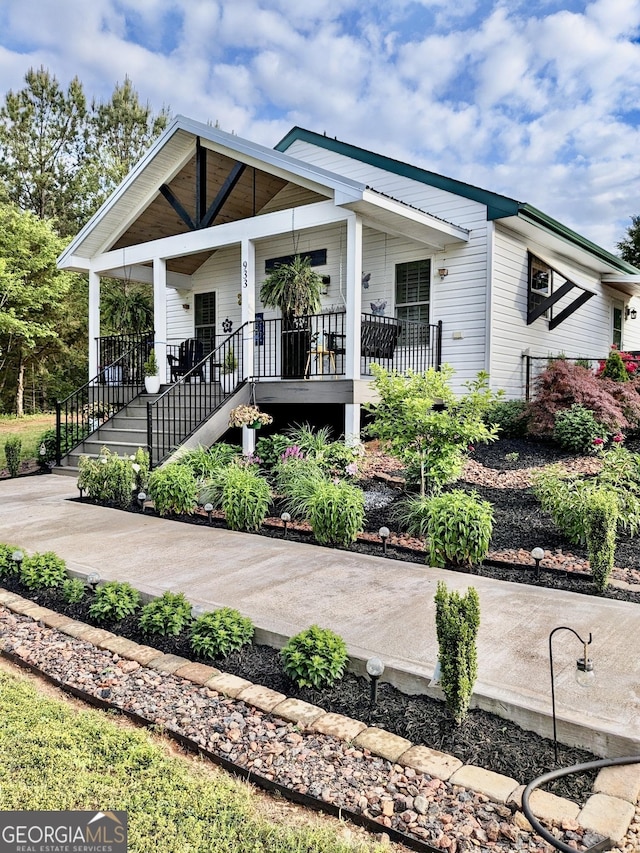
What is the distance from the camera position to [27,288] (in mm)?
19266

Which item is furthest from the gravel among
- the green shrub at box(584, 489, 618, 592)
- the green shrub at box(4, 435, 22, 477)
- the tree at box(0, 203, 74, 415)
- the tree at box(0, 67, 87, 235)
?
the tree at box(0, 67, 87, 235)

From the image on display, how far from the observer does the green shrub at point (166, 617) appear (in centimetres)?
337

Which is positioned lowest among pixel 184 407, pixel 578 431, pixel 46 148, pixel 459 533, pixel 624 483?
pixel 459 533

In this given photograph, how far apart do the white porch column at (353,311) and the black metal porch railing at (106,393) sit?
4499 millimetres

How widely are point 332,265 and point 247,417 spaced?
4281mm

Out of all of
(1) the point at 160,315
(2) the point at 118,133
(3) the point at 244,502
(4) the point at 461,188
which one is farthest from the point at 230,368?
(2) the point at 118,133

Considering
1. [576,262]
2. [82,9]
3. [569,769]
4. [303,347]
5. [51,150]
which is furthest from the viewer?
[51,150]

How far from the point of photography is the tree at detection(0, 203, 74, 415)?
18641mm

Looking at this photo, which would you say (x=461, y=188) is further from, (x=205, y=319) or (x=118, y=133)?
(x=118, y=133)

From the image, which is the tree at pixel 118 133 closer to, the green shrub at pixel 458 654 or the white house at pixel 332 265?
the white house at pixel 332 265

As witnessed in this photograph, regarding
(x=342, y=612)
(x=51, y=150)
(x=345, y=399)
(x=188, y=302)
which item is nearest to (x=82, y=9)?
(x=188, y=302)

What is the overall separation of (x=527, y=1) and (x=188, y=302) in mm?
8796

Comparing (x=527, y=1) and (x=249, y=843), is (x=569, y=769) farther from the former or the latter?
(x=527, y=1)

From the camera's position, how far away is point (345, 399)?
8508 mm
